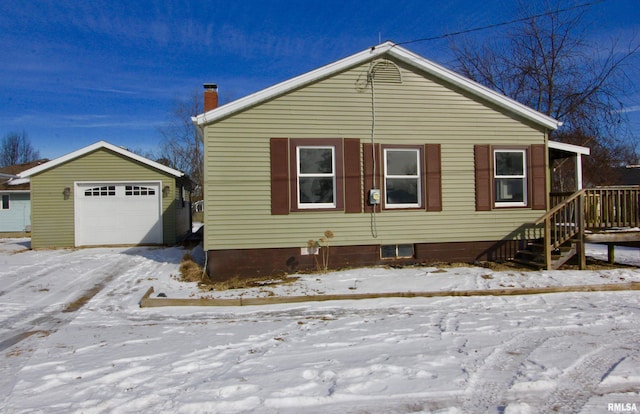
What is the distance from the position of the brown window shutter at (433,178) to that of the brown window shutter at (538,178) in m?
2.43

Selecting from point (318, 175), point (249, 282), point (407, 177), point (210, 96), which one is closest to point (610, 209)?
point (407, 177)

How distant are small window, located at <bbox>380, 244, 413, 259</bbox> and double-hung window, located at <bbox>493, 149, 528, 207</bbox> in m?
2.54

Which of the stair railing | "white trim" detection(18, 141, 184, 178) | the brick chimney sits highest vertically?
the brick chimney

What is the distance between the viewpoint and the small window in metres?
9.70

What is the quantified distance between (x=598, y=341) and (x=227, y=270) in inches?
265

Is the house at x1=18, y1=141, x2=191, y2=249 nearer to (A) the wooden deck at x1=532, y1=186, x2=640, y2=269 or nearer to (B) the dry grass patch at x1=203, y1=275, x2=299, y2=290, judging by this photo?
(B) the dry grass patch at x1=203, y1=275, x2=299, y2=290

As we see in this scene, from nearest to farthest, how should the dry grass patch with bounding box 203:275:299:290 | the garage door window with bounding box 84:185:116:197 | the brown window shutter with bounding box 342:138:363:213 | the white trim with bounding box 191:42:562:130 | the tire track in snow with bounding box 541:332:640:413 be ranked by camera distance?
the tire track in snow with bounding box 541:332:640:413
the dry grass patch with bounding box 203:275:299:290
the white trim with bounding box 191:42:562:130
the brown window shutter with bounding box 342:138:363:213
the garage door window with bounding box 84:185:116:197

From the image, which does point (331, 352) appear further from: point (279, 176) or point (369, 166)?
point (369, 166)

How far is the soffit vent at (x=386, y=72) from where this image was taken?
31.5 ft

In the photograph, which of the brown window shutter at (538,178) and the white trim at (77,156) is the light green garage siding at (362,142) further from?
the white trim at (77,156)

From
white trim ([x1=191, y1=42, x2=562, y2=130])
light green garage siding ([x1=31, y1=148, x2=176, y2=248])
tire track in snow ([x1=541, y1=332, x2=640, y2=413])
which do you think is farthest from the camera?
light green garage siding ([x1=31, y1=148, x2=176, y2=248])

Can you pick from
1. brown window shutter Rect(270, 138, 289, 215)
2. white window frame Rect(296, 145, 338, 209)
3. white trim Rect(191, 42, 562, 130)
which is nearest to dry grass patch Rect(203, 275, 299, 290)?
brown window shutter Rect(270, 138, 289, 215)

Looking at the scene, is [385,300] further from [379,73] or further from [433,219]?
[379,73]

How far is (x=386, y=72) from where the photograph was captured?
31.7 ft
